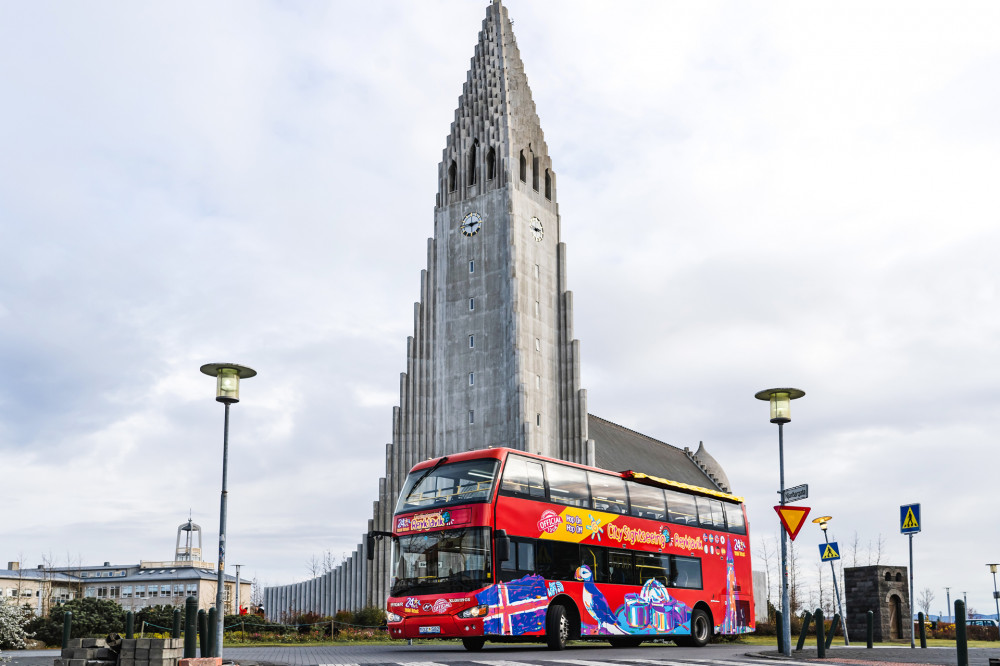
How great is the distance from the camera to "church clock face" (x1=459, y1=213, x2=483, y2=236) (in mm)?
68812

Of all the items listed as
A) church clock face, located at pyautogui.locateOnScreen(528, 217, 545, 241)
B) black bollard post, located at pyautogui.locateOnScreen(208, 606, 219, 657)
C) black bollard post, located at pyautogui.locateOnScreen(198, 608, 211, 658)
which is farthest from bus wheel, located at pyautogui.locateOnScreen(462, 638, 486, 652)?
church clock face, located at pyautogui.locateOnScreen(528, 217, 545, 241)

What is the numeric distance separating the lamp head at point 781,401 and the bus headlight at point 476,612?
28.9 ft

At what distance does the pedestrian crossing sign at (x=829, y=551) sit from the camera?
29562 millimetres

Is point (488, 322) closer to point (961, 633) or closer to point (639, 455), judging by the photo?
point (639, 455)

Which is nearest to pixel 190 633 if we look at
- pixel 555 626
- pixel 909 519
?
pixel 555 626

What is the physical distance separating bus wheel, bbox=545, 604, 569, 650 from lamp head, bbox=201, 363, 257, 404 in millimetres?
9218

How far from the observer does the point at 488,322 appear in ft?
219

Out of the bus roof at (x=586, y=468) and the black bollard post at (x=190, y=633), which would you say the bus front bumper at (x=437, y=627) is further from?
the black bollard post at (x=190, y=633)

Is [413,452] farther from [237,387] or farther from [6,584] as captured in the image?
[237,387]

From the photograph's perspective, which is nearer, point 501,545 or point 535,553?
point 501,545

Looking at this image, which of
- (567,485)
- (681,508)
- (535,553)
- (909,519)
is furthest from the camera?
(681,508)

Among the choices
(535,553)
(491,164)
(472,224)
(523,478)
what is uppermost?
(491,164)

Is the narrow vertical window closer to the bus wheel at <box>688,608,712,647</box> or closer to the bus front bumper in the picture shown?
the bus wheel at <box>688,608,712,647</box>

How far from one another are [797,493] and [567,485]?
5637 millimetres
